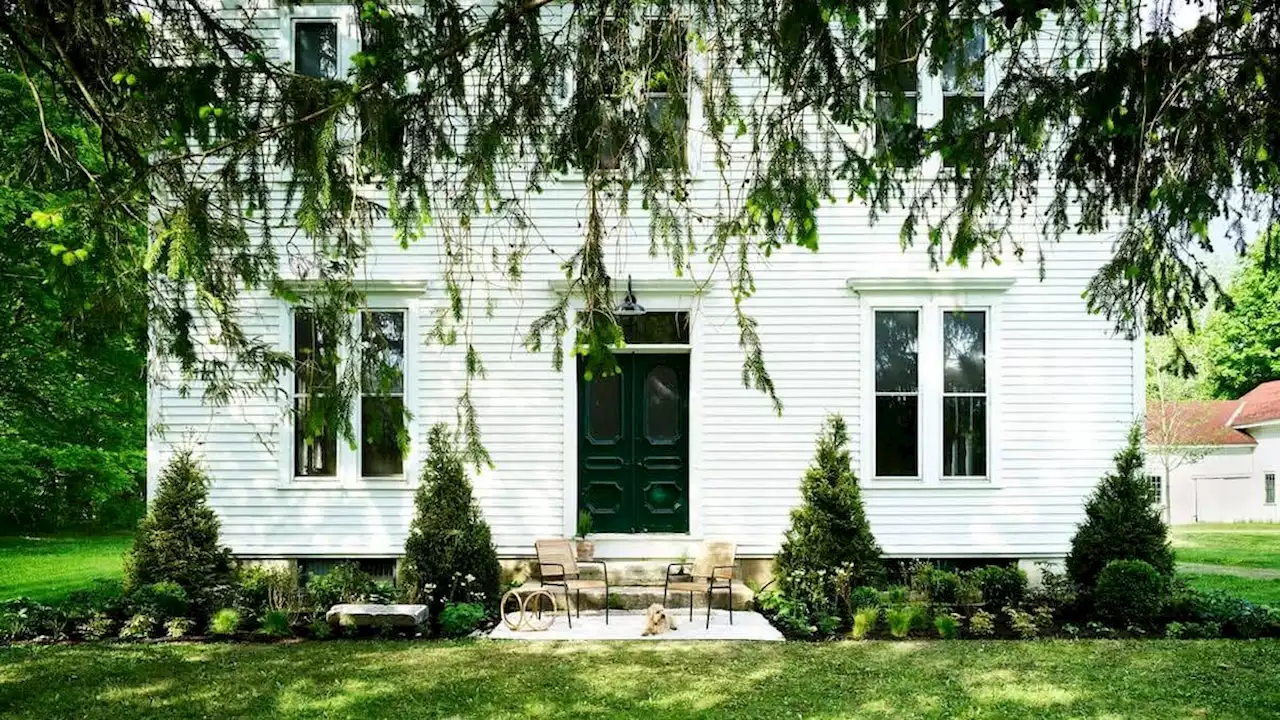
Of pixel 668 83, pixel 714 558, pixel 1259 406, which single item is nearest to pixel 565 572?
pixel 714 558

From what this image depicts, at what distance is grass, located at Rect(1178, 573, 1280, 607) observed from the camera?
12.5m

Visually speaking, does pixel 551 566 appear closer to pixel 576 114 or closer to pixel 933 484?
pixel 933 484

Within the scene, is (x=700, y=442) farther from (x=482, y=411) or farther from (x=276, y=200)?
(x=276, y=200)

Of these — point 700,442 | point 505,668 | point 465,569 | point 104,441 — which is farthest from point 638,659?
point 104,441

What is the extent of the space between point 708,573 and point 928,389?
10.7 feet

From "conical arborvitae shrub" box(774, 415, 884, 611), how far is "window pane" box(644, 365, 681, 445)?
1.76m

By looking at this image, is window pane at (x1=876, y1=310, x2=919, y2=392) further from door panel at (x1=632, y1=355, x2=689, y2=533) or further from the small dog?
the small dog

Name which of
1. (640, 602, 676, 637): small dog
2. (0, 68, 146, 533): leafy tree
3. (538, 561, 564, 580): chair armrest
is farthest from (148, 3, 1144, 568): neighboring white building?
(0, 68, 146, 533): leafy tree

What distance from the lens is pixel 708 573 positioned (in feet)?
33.9

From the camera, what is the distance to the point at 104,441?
1750 cm

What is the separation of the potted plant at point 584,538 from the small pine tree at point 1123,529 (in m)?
5.11

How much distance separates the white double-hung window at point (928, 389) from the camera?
1120cm

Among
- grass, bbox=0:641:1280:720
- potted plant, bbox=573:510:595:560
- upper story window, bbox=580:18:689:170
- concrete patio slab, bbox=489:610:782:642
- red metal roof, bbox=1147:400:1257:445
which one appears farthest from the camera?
red metal roof, bbox=1147:400:1257:445

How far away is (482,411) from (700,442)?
247 cm
